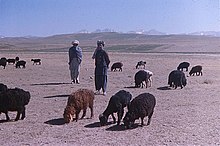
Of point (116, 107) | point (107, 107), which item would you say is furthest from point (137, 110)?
point (107, 107)

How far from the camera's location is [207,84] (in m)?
23.1

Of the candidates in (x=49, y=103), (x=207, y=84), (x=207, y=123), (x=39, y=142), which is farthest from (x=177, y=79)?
(x=39, y=142)

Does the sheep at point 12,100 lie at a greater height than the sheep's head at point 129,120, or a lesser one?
greater

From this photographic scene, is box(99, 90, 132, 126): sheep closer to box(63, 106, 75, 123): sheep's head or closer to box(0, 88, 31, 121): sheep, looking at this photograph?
box(63, 106, 75, 123): sheep's head

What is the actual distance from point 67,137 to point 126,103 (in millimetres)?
2365

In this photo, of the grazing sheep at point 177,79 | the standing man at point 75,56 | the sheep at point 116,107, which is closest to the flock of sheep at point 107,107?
the sheep at point 116,107

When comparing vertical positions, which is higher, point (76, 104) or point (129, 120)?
point (76, 104)

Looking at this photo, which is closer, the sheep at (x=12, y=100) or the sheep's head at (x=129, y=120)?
the sheep's head at (x=129, y=120)

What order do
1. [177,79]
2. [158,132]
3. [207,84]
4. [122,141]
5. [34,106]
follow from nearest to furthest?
[122,141], [158,132], [34,106], [177,79], [207,84]

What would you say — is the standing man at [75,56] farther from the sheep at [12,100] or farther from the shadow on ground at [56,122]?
the sheep at [12,100]

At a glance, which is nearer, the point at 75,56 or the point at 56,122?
the point at 56,122

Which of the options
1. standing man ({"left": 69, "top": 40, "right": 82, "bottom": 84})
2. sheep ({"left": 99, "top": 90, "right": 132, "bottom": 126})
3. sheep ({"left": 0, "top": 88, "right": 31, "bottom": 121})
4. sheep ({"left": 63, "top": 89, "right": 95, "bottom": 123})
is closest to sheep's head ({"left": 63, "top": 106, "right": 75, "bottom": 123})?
sheep ({"left": 63, "top": 89, "right": 95, "bottom": 123})

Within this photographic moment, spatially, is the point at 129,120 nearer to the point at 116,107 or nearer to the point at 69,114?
the point at 116,107

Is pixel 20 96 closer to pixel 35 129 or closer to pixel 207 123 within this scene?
pixel 35 129
